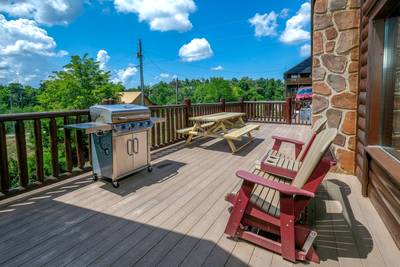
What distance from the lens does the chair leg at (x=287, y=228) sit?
1584mm

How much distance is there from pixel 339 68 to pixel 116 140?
3309 mm

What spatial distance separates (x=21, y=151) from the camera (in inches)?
104

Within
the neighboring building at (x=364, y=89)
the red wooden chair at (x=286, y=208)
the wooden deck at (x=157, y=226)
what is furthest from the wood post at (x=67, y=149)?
the neighboring building at (x=364, y=89)

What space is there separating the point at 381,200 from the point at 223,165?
220cm

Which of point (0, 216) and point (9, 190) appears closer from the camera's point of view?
point (0, 216)

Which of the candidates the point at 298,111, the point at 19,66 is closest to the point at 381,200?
the point at 298,111

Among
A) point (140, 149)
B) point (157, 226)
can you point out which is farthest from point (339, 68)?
point (157, 226)

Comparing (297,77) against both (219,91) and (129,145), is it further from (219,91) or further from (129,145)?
(129,145)

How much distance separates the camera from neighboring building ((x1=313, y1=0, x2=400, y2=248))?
219 cm

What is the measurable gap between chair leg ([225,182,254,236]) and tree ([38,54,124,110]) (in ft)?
66.0

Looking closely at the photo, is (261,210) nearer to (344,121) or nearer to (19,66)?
(344,121)

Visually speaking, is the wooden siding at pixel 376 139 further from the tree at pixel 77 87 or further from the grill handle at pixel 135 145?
the tree at pixel 77 87

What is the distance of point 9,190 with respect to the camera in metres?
2.64

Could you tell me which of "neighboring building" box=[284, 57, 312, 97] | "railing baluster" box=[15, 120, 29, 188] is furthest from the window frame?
"neighboring building" box=[284, 57, 312, 97]
